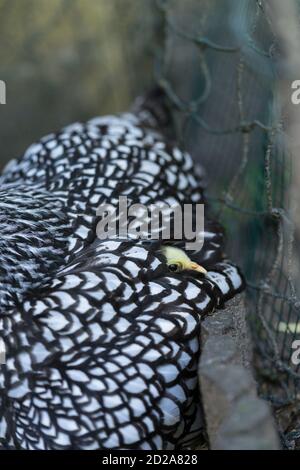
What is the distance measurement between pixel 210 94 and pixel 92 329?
1484 millimetres

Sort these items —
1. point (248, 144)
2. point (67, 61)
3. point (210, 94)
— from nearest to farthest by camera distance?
1. point (248, 144)
2. point (210, 94)
3. point (67, 61)

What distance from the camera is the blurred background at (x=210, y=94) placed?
2.22 metres

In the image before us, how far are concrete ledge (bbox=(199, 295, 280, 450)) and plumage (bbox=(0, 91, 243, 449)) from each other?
0.11 m

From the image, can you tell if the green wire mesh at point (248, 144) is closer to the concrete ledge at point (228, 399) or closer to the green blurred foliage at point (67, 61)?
the green blurred foliage at point (67, 61)

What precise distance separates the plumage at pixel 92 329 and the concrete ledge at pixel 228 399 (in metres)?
0.11

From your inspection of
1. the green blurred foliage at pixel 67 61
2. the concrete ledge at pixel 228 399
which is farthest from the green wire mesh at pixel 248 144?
the concrete ledge at pixel 228 399

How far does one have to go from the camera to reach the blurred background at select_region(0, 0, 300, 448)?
2.22 metres

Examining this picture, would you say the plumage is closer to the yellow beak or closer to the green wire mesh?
the yellow beak

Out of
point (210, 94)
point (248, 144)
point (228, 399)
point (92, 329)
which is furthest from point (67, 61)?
point (228, 399)

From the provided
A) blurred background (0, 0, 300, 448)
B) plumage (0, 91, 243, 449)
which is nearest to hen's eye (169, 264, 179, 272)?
plumage (0, 91, 243, 449)

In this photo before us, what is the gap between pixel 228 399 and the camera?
1.55 m

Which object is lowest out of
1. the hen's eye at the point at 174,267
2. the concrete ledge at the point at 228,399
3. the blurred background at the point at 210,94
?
the concrete ledge at the point at 228,399

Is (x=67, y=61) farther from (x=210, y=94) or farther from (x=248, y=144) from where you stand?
(x=248, y=144)

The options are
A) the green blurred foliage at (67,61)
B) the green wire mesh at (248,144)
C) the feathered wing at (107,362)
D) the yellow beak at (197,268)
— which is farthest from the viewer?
the green blurred foliage at (67,61)
